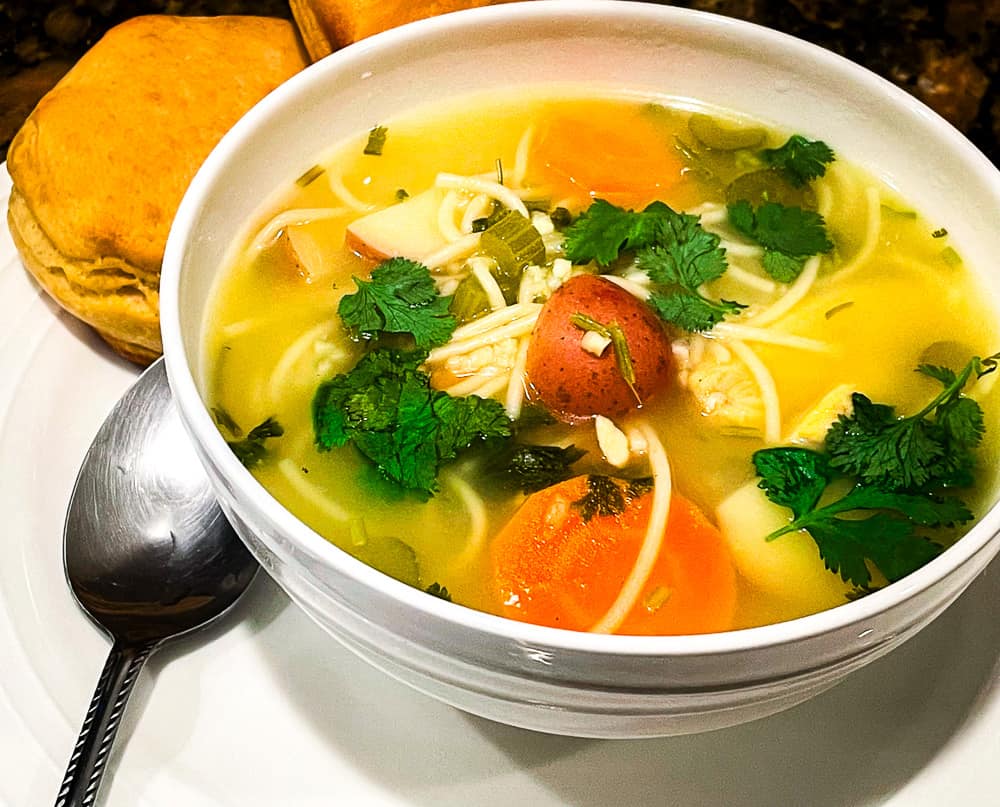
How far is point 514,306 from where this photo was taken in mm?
1118

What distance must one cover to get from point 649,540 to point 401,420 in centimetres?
26

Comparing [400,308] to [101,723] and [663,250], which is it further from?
[101,723]

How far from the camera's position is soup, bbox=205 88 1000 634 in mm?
923

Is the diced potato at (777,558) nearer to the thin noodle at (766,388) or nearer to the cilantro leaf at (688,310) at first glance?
the thin noodle at (766,388)

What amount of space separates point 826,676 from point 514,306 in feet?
1.62

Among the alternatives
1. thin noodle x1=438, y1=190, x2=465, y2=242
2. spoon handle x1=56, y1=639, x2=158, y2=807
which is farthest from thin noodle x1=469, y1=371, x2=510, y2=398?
spoon handle x1=56, y1=639, x2=158, y2=807

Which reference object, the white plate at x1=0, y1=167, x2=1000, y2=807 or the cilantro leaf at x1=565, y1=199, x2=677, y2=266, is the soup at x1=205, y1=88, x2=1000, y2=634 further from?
the white plate at x1=0, y1=167, x2=1000, y2=807

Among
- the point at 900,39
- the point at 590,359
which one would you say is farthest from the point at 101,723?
the point at 900,39

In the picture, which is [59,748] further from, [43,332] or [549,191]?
[549,191]

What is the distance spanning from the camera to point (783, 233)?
4.00 feet

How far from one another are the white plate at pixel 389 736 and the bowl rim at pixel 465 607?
0.25 metres

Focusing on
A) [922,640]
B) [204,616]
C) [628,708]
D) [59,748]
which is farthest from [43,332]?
[922,640]

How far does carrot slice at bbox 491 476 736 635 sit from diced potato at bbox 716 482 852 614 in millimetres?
17

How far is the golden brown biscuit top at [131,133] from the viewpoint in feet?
4.21
